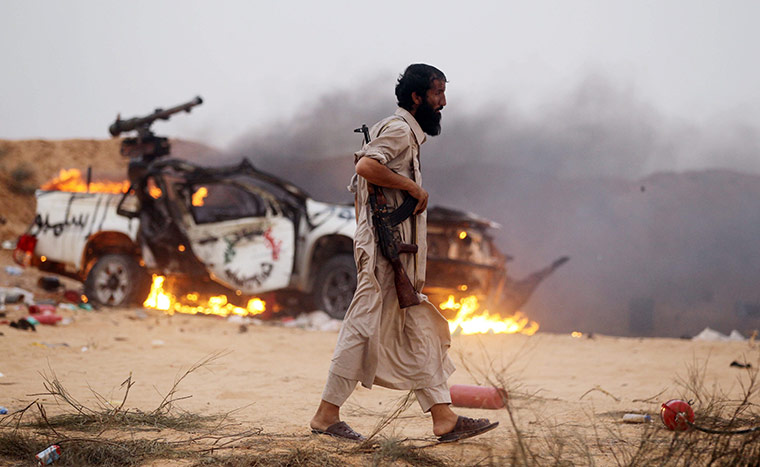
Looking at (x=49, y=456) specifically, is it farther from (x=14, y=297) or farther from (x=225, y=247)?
(x=14, y=297)

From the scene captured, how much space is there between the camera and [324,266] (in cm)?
927

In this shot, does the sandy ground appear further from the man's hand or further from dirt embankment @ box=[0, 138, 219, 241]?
dirt embankment @ box=[0, 138, 219, 241]

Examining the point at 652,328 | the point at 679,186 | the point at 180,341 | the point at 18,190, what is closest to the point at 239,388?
the point at 180,341

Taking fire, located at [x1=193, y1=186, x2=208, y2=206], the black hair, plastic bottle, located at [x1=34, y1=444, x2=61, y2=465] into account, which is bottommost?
plastic bottle, located at [x1=34, y1=444, x2=61, y2=465]

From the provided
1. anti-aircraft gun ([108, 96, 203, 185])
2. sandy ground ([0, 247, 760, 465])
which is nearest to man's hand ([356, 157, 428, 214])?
sandy ground ([0, 247, 760, 465])

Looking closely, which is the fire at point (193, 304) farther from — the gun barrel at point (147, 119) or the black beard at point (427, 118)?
the black beard at point (427, 118)

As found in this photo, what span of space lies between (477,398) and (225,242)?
586cm

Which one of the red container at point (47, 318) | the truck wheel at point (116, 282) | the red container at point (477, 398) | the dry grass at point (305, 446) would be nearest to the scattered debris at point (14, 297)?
the truck wheel at point (116, 282)

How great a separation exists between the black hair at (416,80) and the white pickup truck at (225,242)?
5452 mm

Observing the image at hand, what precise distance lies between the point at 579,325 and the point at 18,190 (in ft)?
61.2

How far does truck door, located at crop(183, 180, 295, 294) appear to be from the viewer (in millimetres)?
9242

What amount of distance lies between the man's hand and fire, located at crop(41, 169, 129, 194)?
8.39 metres

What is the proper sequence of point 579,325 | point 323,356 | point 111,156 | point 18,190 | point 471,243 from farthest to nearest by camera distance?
point 111,156, point 18,190, point 579,325, point 471,243, point 323,356

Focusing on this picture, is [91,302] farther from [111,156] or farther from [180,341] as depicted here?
[111,156]
